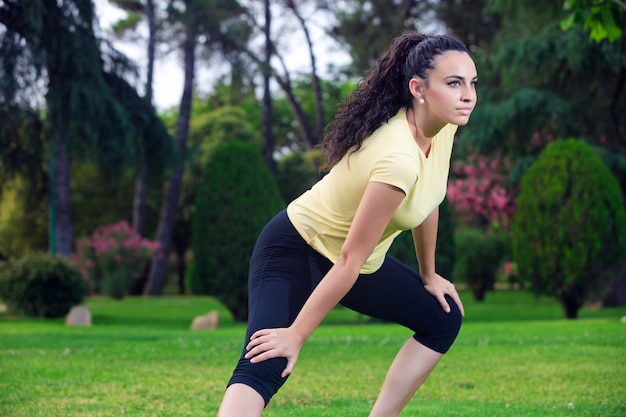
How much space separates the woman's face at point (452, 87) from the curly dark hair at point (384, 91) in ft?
0.11

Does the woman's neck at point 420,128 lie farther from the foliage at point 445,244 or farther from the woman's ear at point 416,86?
the foliage at point 445,244

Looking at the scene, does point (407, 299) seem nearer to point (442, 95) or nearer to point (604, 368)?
point (442, 95)

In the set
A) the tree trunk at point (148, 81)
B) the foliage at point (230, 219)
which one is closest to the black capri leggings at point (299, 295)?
the foliage at point (230, 219)

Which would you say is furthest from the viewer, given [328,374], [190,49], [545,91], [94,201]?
[94,201]

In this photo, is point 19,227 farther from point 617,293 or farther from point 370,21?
point 617,293

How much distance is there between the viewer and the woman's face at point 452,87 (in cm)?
310

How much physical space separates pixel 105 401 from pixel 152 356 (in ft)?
9.70

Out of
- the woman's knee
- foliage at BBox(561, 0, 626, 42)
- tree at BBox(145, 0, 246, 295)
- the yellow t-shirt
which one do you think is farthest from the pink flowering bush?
the woman's knee

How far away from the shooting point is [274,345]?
2982mm

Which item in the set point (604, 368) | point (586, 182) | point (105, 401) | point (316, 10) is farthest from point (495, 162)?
point (105, 401)

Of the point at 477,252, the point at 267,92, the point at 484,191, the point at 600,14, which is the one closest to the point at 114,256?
the point at 267,92

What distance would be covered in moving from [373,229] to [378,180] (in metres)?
0.18

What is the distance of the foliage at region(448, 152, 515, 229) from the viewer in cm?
2491

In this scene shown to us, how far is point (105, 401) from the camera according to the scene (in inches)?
226
